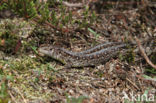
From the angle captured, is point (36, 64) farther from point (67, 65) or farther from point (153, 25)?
point (153, 25)

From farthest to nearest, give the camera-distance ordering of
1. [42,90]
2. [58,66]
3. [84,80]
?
[58,66]
[84,80]
[42,90]

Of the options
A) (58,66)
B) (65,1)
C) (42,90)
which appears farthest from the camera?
(65,1)

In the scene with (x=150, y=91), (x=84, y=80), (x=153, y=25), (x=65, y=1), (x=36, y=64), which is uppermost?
(x=65, y=1)

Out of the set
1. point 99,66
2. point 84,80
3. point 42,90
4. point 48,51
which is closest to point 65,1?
point 48,51

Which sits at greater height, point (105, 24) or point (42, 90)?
point (105, 24)

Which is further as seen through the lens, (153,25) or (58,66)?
(153,25)

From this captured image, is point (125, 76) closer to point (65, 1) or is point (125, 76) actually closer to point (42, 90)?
point (42, 90)
